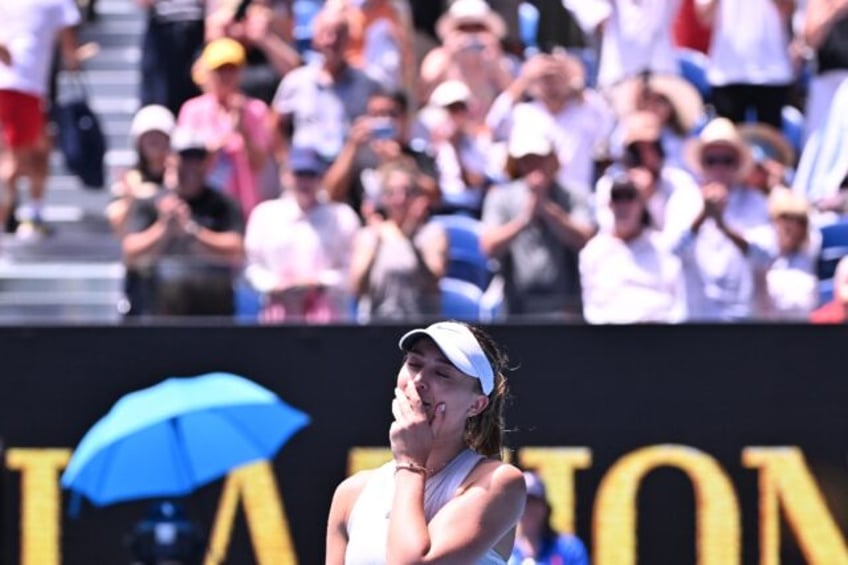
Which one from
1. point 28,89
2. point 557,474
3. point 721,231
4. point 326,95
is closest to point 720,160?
point 721,231

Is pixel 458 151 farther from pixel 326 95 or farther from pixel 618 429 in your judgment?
pixel 618 429

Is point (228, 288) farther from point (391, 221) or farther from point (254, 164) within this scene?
point (254, 164)

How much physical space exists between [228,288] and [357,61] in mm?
2733

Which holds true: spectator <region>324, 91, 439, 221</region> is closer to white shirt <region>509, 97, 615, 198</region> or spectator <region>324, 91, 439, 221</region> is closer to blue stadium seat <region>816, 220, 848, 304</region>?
white shirt <region>509, 97, 615, 198</region>

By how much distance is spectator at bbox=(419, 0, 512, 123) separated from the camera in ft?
35.4

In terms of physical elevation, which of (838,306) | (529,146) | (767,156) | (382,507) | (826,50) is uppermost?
→ (826,50)

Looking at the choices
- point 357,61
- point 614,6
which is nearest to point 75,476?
point 357,61

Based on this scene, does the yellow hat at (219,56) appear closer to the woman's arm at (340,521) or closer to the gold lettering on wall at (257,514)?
the gold lettering on wall at (257,514)

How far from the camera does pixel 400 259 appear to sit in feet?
28.2

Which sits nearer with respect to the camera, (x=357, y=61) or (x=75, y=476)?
(x=75, y=476)

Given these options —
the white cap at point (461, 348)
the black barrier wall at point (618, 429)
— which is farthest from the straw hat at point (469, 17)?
the white cap at point (461, 348)

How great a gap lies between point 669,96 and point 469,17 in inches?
49.7

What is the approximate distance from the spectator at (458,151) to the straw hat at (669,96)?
0.70m

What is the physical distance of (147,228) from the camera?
29.5ft
